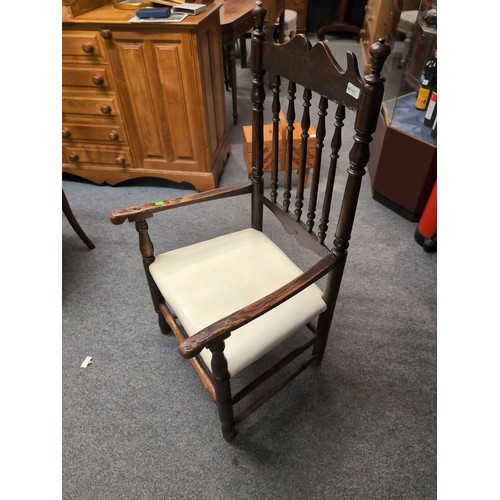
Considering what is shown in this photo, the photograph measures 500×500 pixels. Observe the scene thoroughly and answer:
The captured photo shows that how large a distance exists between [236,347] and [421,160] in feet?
4.90

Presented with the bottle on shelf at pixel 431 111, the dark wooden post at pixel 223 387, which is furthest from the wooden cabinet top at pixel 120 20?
the dark wooden post at pixel 223 387

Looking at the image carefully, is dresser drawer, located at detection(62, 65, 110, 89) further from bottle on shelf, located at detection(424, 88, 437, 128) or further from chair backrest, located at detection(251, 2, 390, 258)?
bottle on shelf, located at detection(424, 88, 437, 128)

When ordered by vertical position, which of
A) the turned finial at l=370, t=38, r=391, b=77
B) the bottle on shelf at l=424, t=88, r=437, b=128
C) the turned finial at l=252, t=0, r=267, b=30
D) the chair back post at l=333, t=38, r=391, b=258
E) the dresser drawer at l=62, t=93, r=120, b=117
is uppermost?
the turned finial at l=252, t=0, r=267, b=30

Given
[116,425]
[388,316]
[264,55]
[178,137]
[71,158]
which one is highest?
[264,55]

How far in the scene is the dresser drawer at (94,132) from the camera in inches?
81.9

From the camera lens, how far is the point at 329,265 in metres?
0.94

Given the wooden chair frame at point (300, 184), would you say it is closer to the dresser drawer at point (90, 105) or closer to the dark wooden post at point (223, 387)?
the dark wooden post at point (223, 387)

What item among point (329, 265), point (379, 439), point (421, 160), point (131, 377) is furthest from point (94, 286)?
point (421, 160)

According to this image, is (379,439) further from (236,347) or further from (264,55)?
(264,55)

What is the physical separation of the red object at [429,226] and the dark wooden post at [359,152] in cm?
97

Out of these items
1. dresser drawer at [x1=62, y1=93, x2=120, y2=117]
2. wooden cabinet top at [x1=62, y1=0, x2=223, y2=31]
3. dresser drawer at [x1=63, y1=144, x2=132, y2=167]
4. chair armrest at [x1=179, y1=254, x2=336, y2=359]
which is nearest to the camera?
chair armrest at [x1=179, y1=254, x2=336, y2=359]

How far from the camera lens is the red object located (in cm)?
171

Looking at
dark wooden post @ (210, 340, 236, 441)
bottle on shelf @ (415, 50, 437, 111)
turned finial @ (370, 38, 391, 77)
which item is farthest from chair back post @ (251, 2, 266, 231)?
bottle on shelf @ (415, 50, 437, 111)

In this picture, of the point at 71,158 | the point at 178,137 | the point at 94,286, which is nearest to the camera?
the point at 94,286
